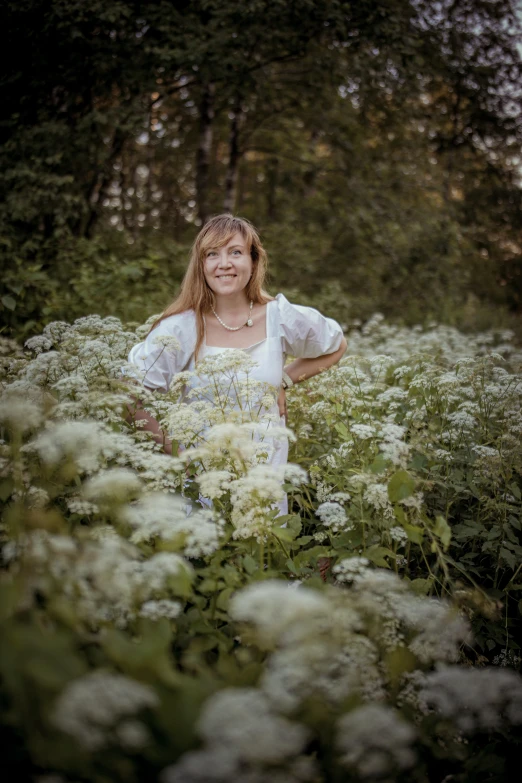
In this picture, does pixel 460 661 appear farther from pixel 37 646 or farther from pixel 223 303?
pixel 223 303

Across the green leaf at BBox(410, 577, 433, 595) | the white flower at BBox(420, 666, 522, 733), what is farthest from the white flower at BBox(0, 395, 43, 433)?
the green leaf at BBox(410, 577, 433, 595)

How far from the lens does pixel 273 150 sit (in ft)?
35.8

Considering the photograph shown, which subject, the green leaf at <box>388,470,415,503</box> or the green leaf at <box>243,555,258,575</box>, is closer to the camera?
the green leaf at <box>243,555,258,575</box>

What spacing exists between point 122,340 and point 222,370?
75 centimetres

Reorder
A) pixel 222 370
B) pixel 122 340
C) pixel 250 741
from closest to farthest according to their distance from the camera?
pixel 250 741
pixel 222 370
pixel 122 340

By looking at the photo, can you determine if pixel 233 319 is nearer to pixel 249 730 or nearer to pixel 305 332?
pixel 305 332

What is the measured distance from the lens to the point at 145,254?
7855 millimetres

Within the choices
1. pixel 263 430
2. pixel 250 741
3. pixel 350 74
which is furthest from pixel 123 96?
pixel 250 741

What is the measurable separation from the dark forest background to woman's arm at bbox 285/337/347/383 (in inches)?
60.8

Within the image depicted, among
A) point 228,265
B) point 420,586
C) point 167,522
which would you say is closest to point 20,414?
point 167,522

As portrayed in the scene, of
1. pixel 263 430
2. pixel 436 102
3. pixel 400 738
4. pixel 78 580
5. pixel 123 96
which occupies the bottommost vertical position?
pixel 400 738

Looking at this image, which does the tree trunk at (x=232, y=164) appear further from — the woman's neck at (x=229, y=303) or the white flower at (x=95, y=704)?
the white flower at (x=95, y=704)

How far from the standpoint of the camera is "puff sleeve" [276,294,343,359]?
12.0 ft

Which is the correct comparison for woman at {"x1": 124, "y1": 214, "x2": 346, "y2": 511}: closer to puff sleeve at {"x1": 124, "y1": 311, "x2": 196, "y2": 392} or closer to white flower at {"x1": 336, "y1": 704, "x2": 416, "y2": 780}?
puff sleeve at {"x1": 124, "y1": 311, "x2": 196, "y2": 392}
